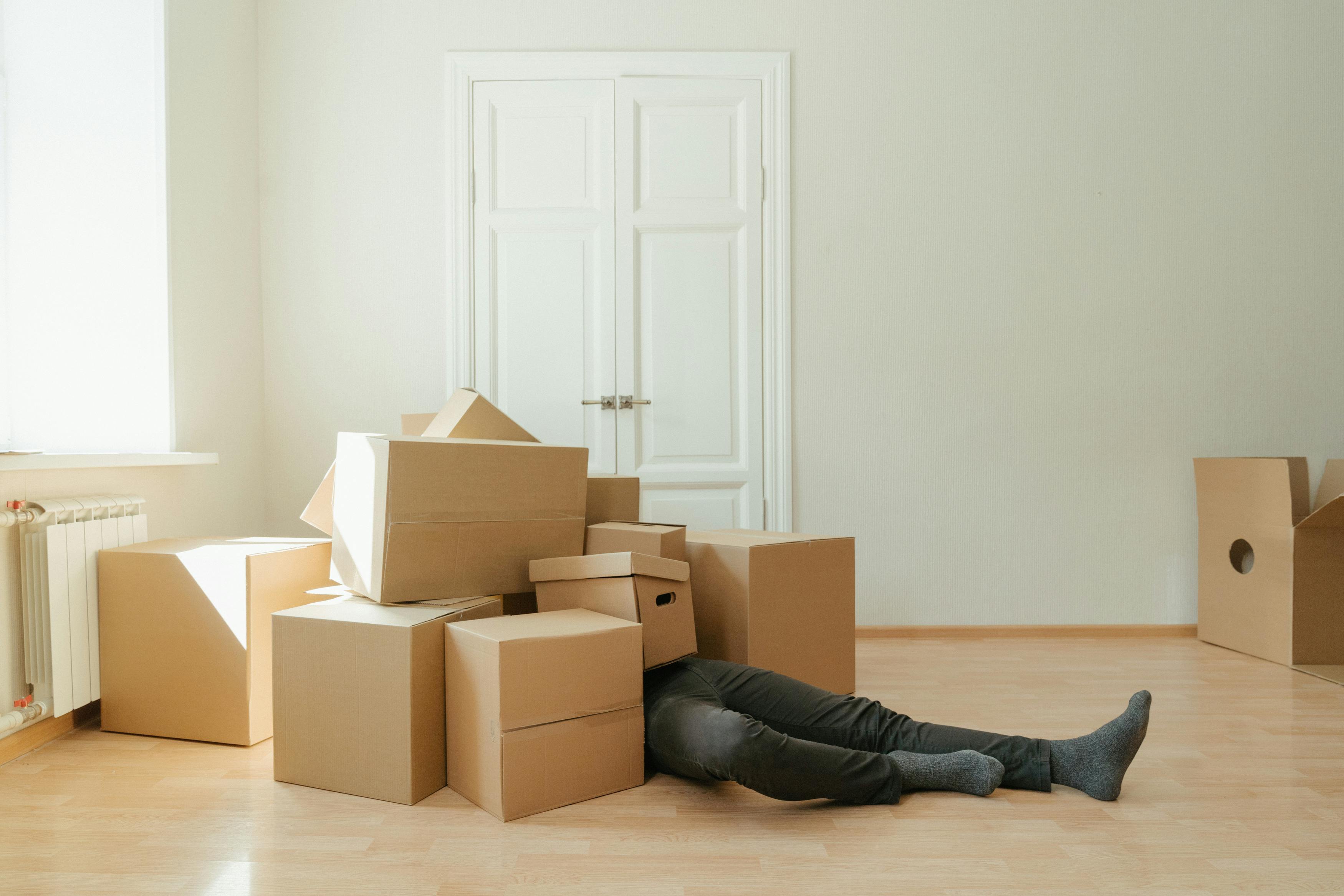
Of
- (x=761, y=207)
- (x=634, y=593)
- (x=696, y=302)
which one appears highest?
(x=761, y=207)

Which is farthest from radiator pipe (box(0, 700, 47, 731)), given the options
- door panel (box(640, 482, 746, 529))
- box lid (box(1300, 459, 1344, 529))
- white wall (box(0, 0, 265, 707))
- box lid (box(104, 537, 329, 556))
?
A: box lid (box(1300, 459, 1344, 529))

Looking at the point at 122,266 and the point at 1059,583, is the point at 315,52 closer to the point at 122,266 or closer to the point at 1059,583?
the point at 122,266

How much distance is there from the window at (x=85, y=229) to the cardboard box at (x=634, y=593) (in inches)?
52.6

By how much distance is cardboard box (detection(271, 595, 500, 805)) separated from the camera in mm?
1605

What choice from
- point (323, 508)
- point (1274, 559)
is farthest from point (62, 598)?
point (1274, 559)

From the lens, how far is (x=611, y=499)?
96.0 inches

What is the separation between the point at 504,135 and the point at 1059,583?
8.52 ft

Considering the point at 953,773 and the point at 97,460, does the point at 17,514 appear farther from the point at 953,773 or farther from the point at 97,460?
the point at 953,773

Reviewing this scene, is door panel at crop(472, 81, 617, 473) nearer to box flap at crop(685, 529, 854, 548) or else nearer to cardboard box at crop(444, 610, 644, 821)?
box flap at crop(685, 529, 854, 548)

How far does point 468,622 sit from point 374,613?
0.20m

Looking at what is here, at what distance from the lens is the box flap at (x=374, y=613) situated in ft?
5.39

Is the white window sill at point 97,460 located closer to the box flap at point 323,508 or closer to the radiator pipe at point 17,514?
the radiator pipe at point 17,514

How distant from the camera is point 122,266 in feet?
7.75

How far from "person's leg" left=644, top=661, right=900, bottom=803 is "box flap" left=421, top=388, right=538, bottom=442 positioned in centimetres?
86
